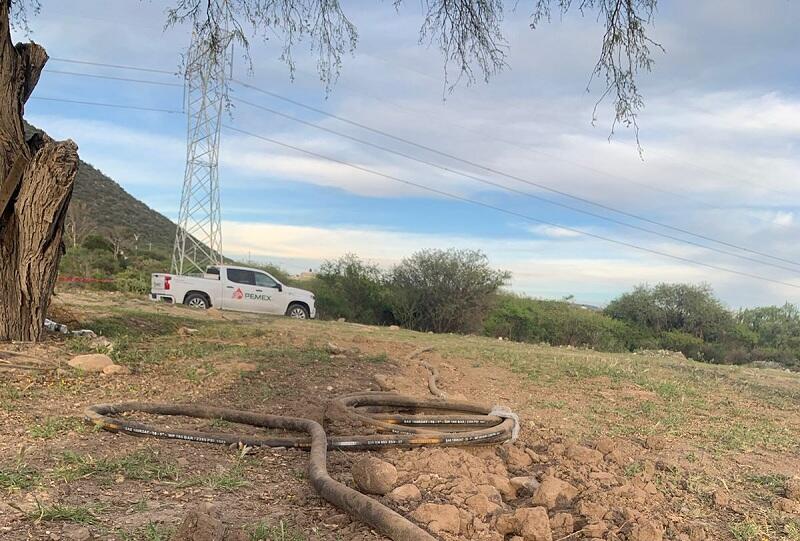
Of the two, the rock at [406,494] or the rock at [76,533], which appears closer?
the rock at [76,533]

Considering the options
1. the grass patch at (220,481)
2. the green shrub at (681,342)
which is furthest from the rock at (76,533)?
the green shrub at (681,342)

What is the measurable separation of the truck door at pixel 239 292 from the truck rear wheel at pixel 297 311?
0.96 m

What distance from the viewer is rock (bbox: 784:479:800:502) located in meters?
3.73

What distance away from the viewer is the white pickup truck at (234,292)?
18469mm

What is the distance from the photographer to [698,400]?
7551 mm

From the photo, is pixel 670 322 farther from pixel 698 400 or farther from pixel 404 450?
pixel 404 450

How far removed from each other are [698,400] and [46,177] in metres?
7.54

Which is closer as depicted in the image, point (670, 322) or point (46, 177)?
point (46, 177)

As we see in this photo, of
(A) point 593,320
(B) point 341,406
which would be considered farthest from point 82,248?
(B) point 341,406

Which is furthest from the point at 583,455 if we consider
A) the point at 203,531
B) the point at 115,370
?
the point at 115,370

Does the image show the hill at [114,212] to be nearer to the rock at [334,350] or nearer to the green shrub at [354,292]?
the green shrub at [354,292]

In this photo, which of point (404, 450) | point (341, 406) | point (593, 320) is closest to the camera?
point (404, 450)

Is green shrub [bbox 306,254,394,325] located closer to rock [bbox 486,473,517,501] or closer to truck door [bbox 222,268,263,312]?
truck door [bbox 222,268,263,312]

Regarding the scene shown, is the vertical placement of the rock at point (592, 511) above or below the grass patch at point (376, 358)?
below
